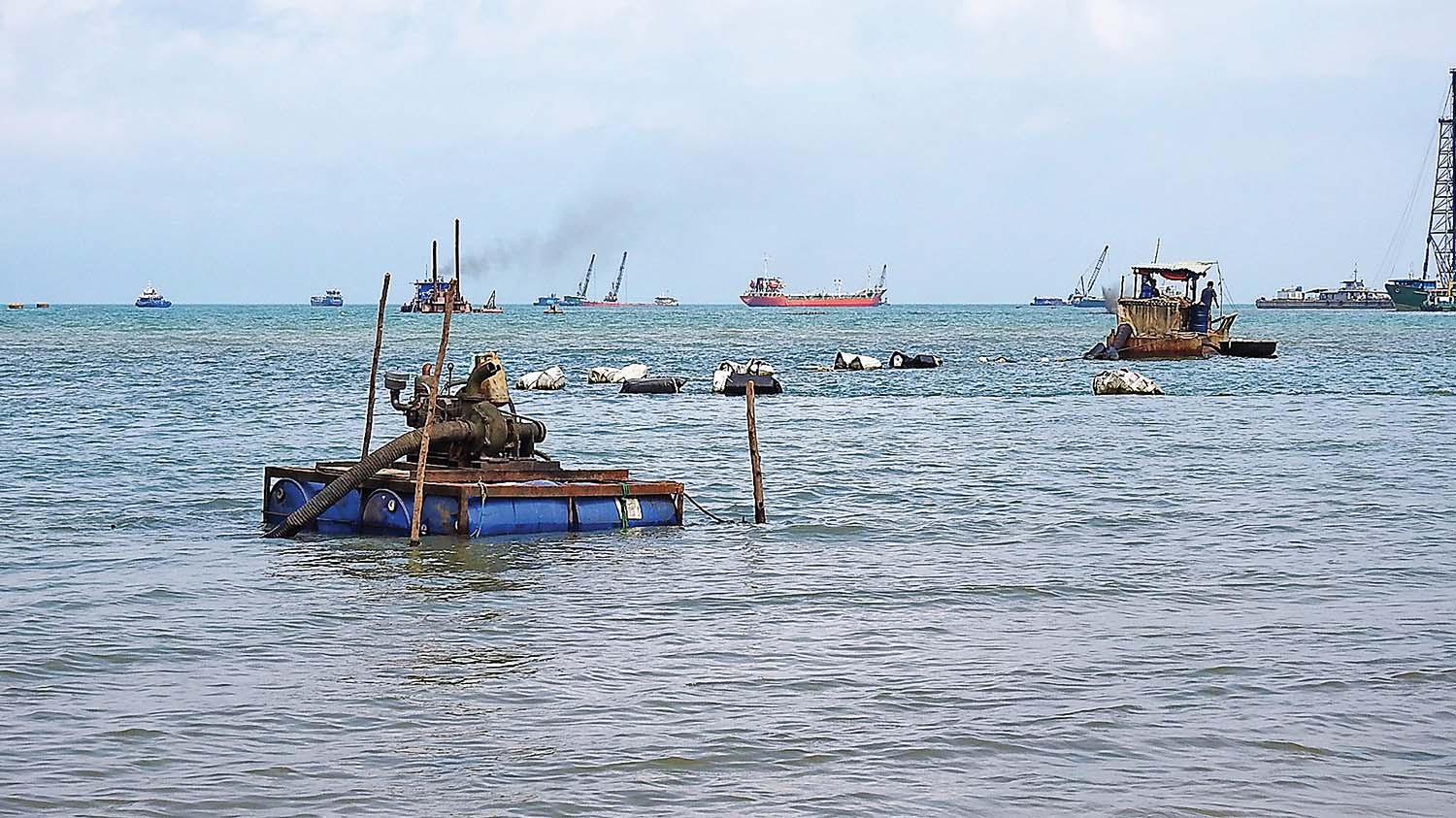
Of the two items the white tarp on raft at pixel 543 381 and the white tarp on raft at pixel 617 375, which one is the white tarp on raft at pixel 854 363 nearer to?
the white tarp on raft at pixel 617 375

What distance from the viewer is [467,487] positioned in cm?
2016

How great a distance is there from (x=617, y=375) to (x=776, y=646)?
1802 inches

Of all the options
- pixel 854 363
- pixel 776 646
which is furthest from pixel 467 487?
pixel 854 363

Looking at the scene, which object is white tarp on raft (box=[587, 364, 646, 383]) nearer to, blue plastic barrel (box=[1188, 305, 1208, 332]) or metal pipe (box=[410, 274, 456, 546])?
blue plastic barrel (box=[1188, 305, 1208, 332])

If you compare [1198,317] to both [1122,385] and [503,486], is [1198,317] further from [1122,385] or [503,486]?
[503,486]

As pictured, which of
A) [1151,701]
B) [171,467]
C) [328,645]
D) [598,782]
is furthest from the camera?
[171,467]

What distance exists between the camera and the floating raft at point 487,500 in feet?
66.7

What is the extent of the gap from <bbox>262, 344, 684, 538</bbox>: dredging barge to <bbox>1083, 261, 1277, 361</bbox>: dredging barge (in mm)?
56945

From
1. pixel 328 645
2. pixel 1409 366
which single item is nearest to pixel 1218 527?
pixel 328 645

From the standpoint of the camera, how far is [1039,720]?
12.0 m

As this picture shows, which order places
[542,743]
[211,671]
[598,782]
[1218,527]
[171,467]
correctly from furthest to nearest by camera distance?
[171,467]
[1218,527]
[211,671]
[542,743]
[598,782]

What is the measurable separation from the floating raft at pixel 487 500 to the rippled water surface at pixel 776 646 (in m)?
0.42

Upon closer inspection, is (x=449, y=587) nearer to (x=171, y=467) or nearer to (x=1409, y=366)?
(x=171, y=467)

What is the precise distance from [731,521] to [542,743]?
11.9m
